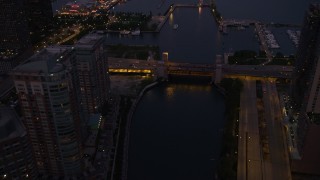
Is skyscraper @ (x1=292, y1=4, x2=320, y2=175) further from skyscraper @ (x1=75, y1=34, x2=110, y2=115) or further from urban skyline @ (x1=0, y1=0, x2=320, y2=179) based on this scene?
skyscraper @ (x1=75, y1=34, x2=110, y2=115)

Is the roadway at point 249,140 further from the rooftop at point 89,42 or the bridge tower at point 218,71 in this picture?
the rooftop at point 89,42

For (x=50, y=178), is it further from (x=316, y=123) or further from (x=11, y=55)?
(x=11, y=55)

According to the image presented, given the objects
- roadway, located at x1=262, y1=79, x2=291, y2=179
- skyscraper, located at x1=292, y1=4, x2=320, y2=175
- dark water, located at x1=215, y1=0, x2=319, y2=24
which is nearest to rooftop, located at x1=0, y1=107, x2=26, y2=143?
roadway, located at x1=262, y1=79, x2=291, y2=179

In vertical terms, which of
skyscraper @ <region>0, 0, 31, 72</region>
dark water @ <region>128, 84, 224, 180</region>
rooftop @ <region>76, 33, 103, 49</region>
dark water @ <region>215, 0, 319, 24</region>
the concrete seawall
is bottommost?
dark water @ <region>128, 84, 224, 180</region>

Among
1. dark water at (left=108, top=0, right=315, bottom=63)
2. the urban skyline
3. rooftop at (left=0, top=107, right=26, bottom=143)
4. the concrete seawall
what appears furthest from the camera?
dark water at (left=108, top=0, right=315, bottom=63)

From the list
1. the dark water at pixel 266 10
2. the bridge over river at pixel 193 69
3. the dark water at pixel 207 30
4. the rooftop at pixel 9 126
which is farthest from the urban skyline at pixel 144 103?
the dark water at pixel 266 10

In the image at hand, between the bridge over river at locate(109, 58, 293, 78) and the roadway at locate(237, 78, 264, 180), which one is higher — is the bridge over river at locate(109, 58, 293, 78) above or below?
above

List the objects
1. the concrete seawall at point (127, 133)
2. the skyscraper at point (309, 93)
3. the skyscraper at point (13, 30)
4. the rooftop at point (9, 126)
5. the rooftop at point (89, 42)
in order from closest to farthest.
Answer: the rooftop at point (9, 126), the skyscraper at point (309, 93), the concrete seawall at point (127, 133), the rooftop at point (89, 42), the skyscraper at point (13, 30)
